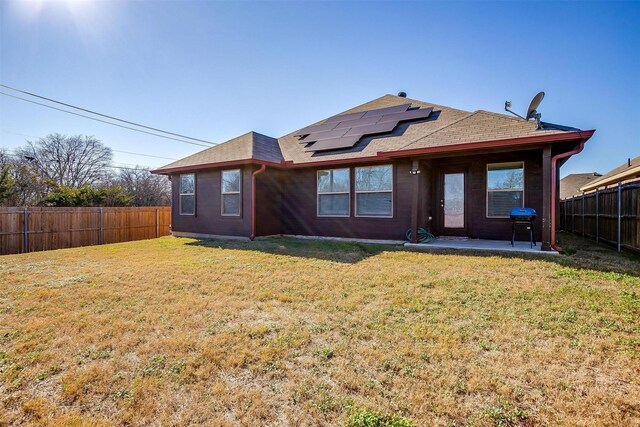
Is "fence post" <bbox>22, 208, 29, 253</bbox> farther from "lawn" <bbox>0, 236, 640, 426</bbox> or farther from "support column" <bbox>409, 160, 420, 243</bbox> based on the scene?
"support column" <bbox>409, 160, 420, 243</bbox>

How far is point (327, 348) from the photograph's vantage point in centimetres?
252

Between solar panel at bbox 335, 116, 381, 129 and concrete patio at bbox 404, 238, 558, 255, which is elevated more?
solar panel at bbox 335, 116, 381, 129

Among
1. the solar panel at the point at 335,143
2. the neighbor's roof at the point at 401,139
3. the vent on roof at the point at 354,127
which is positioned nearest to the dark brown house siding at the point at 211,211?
the neighbor's roof at the point at 401,139

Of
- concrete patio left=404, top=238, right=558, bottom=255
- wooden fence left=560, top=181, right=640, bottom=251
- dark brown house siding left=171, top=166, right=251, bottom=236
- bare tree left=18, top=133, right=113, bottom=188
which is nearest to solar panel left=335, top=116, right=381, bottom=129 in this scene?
dark brown house siding left=171, top=166, right=251, bottom=236

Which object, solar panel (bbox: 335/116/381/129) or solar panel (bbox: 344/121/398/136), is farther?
solar panel (bbox: 335/116/381/129)

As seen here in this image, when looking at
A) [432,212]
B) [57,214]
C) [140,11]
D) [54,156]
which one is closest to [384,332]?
[432,212]

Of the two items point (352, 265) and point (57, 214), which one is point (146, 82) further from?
point (352, 265)

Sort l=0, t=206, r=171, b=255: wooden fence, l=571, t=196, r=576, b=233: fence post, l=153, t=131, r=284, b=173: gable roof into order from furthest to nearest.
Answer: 1. l=571, t=196, r=576, b=233: fence post
2. l=0, t=206, r=171, b=255: wooden fence
3. l=153, t=131, r=284, b=173: gable roof

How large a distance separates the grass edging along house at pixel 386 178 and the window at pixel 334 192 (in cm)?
3

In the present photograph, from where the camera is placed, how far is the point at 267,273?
16.6 ft

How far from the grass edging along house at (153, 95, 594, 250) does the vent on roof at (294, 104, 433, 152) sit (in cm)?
5

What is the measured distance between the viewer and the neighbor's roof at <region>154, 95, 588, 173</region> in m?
6.75

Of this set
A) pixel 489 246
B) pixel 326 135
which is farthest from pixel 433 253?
pixel 326 135

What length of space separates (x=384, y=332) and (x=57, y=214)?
1315cm
